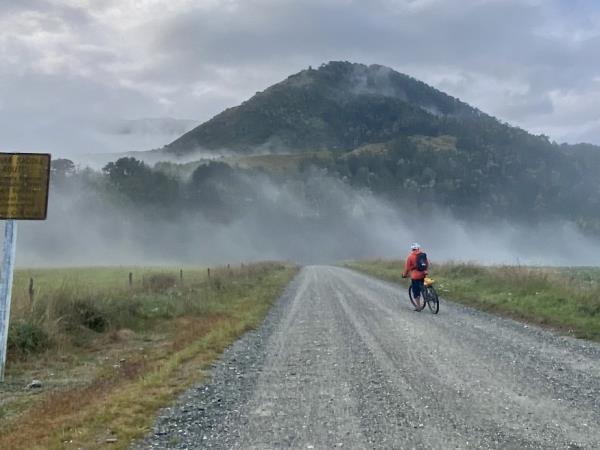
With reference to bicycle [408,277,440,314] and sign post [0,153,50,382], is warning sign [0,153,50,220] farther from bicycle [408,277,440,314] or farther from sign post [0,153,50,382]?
bicycle [408,277,440,314]

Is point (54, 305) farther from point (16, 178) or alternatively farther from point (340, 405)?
point (340, 405)

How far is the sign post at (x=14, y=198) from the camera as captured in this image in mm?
9492

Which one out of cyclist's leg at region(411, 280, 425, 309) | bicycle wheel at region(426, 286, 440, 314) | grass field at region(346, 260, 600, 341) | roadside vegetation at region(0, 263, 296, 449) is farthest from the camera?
cyclist's leg at region(411, 280, 425, 309)

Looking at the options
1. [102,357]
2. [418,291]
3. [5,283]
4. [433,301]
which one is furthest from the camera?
[418,291]

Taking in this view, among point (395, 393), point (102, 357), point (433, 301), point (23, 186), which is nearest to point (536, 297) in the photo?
point (433, 301)

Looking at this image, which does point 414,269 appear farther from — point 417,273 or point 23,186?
point 23,186

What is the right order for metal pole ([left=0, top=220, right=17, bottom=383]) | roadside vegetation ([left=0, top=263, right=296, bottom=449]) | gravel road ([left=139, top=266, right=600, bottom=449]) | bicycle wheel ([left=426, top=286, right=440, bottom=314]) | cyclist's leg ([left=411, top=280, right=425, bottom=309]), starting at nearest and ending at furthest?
gravel road ([left=139, top=266, right=600, bottom=449]), roadside vegetation ([left=0, top=263, right=296, bottom=449]), metal pole ([left=0, top=220, right=17, bottom=383]), bicycle wheel ([left=426, top=286, right=440, bottom=314]), cyclist's leg ([left=411, top=280, right=425, bottom=309])

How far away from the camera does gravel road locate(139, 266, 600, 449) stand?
5.72 metres

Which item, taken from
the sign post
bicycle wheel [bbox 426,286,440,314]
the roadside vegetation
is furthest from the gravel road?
the sign post

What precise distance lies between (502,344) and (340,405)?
5.73 m

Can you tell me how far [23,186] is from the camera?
960 cm

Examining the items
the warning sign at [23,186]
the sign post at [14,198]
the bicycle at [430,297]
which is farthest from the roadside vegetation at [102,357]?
the bicycle at [430,297]

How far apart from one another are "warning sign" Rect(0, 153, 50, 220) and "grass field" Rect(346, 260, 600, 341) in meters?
12.2

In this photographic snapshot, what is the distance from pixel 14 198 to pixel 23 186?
27 cm
